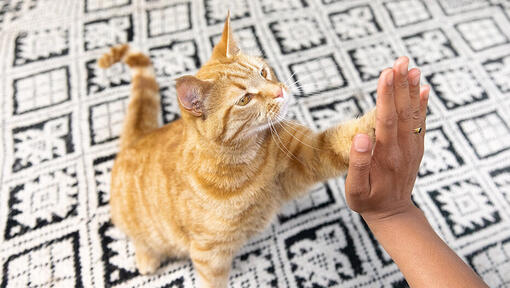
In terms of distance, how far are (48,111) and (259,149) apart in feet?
3.59

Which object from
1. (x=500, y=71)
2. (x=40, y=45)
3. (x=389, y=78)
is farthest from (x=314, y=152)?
(x=40, y=45)

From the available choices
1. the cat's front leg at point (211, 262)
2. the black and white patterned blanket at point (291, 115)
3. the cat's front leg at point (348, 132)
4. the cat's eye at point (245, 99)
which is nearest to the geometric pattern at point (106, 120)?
the black and white patterned blanket at point (291, 115)

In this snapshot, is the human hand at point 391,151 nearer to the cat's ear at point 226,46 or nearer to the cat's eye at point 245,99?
the cat's eye at point 245,99

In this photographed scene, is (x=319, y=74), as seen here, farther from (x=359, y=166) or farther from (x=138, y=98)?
(x=359, y=166)

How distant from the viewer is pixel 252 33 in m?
1.68

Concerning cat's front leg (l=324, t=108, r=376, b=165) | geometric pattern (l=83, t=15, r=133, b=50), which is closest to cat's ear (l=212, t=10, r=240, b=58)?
cat's front leg (l=324, t=108, r=376, b=165)

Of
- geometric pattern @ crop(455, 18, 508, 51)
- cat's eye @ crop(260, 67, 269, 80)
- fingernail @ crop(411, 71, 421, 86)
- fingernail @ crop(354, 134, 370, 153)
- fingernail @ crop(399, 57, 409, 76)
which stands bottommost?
geometric pattern @ crop(455, 18, 508, 51)

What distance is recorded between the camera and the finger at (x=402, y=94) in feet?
2.19

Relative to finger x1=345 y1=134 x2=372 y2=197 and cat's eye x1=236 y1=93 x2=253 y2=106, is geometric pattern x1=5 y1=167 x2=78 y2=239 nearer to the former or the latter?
cat's eye x1=236 y1=93 x2=253 y2=106

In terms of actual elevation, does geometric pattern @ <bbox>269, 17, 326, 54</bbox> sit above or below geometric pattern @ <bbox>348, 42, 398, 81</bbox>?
above

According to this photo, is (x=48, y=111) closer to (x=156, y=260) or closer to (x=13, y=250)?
(x=13, y=250)

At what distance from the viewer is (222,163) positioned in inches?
35.1

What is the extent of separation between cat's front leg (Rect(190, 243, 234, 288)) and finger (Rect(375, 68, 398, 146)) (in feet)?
1.76

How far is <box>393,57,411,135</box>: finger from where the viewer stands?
26.3 inches
